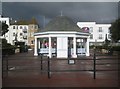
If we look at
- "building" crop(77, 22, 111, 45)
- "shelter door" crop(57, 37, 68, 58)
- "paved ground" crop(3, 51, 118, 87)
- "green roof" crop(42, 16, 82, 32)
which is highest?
"building" crop(77, 22, 111, 45)

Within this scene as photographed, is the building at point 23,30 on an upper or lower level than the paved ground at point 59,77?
upper

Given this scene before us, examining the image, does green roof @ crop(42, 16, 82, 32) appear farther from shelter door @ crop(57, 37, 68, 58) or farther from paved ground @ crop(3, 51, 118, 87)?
paved ground @ crop(3, 51, 118, 87)

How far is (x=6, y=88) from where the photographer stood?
8.52 m

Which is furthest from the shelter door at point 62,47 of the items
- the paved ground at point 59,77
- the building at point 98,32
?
the building at point 98,32

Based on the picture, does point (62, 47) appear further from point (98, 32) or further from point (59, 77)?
point (98, 32)

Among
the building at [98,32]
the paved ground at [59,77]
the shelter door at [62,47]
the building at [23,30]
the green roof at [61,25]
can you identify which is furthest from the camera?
the building at [23,30]

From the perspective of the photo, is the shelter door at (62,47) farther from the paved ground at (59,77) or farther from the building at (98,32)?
the building at (98,32)

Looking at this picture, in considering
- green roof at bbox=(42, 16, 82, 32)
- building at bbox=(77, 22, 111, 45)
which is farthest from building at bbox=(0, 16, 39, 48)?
green roof at bbox=(42, 16, 82, 32)

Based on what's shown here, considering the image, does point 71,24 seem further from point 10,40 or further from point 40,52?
point 10,40

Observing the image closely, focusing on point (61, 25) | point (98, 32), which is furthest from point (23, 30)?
point (61, 25)

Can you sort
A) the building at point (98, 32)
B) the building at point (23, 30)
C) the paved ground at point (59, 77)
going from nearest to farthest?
the paved ground at point (59, 77), the building at point (98, 32), the building at point (23, 30)

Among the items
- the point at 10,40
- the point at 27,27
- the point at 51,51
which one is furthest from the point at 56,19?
the point at 27,27

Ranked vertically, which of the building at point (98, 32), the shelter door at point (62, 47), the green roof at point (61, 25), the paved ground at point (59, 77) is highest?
the building at point (98, 32)

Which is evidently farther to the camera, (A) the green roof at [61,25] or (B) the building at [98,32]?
(B) the building at [98,32]
